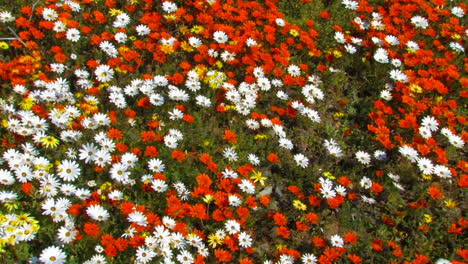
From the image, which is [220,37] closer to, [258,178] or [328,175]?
[258,178]

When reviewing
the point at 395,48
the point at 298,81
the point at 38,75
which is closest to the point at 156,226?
the point at 38,75

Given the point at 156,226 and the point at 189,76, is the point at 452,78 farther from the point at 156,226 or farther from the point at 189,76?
the point at 156,226

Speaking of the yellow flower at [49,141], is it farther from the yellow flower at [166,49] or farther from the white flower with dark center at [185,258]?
the yellow flower at [166,49]

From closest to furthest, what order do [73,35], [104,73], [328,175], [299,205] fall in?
1. [299,205]
2. [328,175]
3. [104,73]
4. [73,35]

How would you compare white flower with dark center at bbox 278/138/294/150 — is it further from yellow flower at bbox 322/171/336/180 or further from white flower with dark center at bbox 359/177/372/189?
white flower with dark center at bbox 359/177/372/189

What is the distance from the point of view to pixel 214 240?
4.44m

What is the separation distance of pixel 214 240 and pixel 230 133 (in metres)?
1.29

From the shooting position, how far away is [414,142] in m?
5.73

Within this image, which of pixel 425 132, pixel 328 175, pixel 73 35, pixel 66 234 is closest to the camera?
pixel 66 234

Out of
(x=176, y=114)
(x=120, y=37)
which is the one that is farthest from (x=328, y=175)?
(x=120, y=37)

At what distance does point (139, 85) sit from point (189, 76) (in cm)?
62

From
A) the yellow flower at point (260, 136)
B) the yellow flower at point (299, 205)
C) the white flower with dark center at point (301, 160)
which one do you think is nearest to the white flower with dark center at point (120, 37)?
the yellow flower at point (260, 136)

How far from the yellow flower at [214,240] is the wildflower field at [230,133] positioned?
0.07 ft

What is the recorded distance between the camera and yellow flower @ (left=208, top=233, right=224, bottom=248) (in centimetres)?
440
